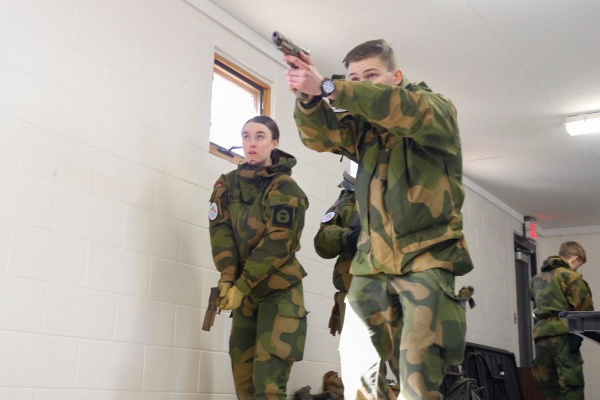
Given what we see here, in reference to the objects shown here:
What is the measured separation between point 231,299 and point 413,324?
1308 millimetres

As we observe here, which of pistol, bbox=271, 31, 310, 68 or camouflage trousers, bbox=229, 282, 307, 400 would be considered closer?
pistol, bbox=271, 31, 310, 68

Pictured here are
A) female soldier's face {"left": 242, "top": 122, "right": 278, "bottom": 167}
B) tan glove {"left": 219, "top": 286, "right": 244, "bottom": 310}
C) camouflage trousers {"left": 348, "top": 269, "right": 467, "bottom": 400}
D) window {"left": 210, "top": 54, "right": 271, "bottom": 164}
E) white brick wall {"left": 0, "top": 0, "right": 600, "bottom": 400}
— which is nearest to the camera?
camouflage trousers {"left": 348, "top": 269, "right": 467, "bottom": 400}

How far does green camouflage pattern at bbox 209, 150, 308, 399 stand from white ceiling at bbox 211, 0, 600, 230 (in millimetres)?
1386

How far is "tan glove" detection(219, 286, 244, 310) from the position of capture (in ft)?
10.0

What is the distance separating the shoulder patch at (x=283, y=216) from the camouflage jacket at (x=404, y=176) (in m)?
1.06

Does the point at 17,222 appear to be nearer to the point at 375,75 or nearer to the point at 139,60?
the point at 139,60

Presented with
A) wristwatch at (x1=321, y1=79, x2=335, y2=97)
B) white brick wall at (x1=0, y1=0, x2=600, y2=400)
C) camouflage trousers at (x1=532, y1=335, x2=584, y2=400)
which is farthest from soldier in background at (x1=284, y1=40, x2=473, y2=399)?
camouflage trousers at (x1=532, y1=335, x2=584, y2=400)

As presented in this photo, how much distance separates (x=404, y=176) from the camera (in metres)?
2.03

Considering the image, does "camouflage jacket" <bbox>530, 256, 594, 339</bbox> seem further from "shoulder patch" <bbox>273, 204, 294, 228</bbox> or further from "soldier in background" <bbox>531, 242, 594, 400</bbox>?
A: "shoulder patch" <bbox>273, 204, 294, 228</bbox>

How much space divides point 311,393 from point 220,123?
178 centimetres

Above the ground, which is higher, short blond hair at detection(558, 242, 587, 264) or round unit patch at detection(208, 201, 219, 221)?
short blond hair at detection(558, 242, 587, 264)

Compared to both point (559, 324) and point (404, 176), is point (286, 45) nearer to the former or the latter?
point (404, 176)

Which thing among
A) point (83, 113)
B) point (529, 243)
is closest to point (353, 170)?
point (83, 113)

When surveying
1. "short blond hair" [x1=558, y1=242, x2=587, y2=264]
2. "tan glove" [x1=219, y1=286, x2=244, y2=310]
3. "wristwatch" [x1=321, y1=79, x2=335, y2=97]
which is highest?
"short blond hair" [x1=558, y1=242, x2=587, y2=264]
